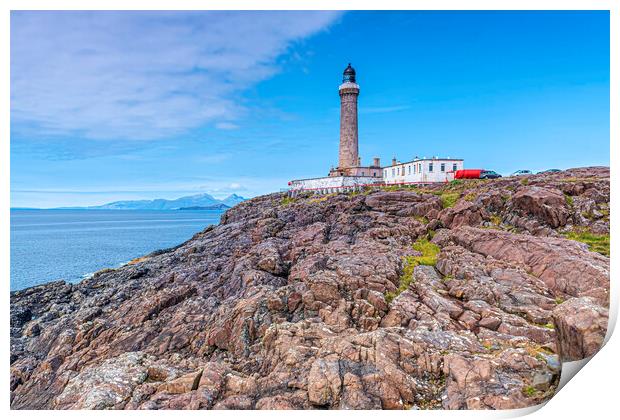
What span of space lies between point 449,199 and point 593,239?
11.3m

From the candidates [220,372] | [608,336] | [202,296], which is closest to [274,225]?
[202,296]

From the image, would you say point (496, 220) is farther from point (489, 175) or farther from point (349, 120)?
point (349, 120)

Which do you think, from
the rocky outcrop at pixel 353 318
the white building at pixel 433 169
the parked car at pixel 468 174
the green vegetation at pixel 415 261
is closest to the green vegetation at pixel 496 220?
the rocky outcrop at pixel 353 318

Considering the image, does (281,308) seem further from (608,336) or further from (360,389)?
(608,336)

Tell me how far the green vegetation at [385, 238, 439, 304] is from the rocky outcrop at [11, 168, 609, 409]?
14cm

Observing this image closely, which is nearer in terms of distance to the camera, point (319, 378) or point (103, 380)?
point (319, 378)

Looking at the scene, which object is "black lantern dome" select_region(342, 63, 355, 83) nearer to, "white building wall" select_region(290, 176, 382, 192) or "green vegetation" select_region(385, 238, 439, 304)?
"white building wall" select_region(290, 176, 382, 192)

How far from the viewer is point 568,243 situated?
1953 centimetres

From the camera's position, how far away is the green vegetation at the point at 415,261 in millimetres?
19495

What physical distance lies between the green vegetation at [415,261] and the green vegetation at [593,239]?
7.75 metres

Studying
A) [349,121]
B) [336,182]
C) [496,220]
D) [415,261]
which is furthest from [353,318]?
[349,121]

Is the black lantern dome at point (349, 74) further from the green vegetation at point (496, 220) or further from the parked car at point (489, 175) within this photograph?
the green vegetation at point (496, 220)

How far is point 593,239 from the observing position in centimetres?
2150
